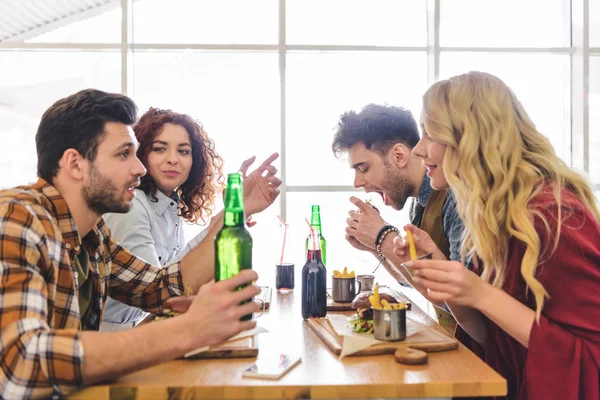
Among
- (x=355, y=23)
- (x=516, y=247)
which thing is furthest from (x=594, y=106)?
(x=516, y=247)

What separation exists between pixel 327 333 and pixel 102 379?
55 centimetres

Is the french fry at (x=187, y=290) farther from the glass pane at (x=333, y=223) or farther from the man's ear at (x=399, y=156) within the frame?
the glass pane at (x=333, y=223)

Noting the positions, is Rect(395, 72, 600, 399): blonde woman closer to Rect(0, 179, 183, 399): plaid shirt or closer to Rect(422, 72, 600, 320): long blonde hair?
Rect(422, 72, 600, 320): long blonde hair

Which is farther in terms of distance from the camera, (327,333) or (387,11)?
(387,11)

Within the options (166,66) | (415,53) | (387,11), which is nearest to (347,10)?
(387,11)

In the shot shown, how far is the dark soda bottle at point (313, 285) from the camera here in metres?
1.63

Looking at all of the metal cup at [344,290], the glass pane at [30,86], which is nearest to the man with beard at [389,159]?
the metal cup at [344,290]

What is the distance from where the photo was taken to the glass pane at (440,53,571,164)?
4.09 meters

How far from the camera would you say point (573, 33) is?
4.11 m

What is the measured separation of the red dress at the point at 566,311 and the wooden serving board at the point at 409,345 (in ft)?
0.63

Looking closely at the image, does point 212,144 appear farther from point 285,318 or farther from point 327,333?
point 327,333

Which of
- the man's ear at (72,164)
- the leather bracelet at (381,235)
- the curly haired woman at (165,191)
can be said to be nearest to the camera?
the man's ear at (72,164)

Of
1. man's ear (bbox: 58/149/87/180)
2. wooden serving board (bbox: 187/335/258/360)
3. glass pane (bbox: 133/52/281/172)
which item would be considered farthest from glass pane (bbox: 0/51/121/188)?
wooden serving board (bbox: 187/335/258/360)

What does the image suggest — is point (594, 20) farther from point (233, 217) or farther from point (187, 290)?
point (233, 217)
